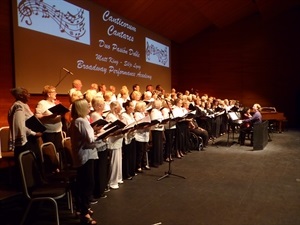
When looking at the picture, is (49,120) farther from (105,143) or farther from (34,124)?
(105,143)

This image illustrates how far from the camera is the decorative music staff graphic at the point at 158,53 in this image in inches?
420

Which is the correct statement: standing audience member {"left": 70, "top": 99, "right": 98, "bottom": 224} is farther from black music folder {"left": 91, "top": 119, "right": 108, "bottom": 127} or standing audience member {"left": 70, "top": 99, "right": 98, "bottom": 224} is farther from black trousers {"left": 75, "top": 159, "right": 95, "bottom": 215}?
black music folder {"left": 91, "top": 119, "right": 108, "bottom": 127}

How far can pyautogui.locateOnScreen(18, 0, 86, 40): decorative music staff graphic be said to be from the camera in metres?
5.57

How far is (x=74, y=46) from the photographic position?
6926mm

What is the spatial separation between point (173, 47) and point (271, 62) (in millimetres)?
4618

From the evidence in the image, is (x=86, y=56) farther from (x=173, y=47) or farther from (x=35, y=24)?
(x=173, y=47)

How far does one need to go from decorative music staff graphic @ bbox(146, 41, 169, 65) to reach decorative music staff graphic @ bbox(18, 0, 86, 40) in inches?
146

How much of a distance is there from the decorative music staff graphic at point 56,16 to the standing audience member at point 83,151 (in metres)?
3.26

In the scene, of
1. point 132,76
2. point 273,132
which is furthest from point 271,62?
point 132,76

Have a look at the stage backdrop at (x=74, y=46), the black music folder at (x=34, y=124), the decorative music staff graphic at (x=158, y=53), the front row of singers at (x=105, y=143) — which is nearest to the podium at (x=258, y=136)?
the front row of singers at (x=105, y=143)

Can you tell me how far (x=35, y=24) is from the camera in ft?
19.0

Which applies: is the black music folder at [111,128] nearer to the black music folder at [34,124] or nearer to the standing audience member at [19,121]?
the black music folder at [34,124]

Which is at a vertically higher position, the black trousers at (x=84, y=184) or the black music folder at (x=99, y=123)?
the black music folder at (x=99, y=123)

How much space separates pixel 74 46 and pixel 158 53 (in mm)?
5333
